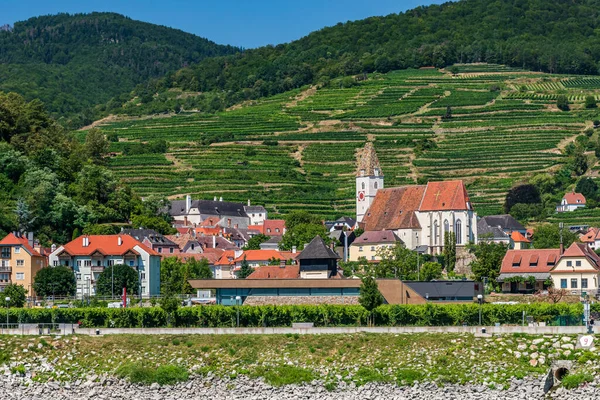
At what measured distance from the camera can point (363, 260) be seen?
85562mm

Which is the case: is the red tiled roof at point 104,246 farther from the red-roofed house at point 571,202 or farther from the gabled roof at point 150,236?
the red-roofed house at point 571,202

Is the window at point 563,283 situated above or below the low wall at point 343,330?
above

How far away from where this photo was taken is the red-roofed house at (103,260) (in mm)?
73125

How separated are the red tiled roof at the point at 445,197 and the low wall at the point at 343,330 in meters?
45.6

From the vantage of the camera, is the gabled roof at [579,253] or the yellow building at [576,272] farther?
the gabled roof at [579,253]

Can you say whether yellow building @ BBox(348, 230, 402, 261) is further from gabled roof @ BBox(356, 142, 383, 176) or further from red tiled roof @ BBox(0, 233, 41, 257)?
red tiled roof @ BBox(0, 233, 41, 257)

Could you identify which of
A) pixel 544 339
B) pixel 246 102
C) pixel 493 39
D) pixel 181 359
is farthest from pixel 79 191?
pixel 493 39

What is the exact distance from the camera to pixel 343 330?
48500mm

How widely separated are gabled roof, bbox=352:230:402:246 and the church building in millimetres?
3314

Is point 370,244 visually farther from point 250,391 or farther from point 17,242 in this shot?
point 250,391

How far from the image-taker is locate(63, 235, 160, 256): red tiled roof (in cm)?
7381

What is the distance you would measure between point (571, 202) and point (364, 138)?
3102 cm

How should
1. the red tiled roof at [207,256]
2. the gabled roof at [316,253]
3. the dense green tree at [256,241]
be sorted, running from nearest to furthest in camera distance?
the gabled roof at [316,253]
the red tiled roof at [207,256]
the dense green tree at [256,241]

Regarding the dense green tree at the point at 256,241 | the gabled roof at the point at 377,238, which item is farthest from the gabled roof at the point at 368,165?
the gabled roof at the point at 377,238
